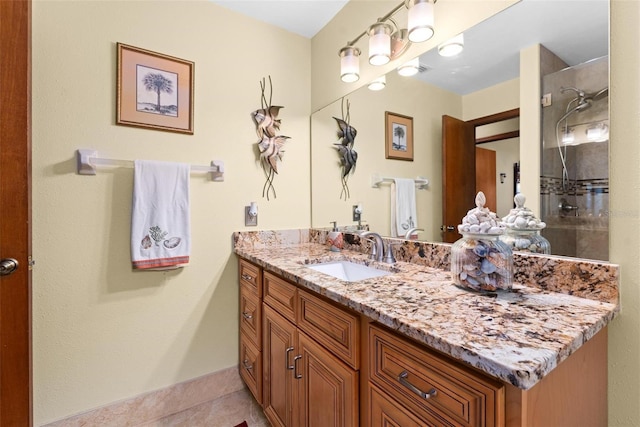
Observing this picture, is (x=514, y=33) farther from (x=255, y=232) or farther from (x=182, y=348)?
(x=182, y=348)

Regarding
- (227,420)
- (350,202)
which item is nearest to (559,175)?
(350,202)

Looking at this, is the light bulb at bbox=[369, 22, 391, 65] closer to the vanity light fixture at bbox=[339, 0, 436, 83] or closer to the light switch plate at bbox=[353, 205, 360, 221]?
the vanity light fixture at bbox=[339, 0, 436, 83]

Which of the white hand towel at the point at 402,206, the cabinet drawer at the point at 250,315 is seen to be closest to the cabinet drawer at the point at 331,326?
the cabinet drawer at the point at 250,315

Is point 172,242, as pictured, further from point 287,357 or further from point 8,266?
point 287,357

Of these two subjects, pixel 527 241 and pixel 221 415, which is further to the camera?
pixel 221 415

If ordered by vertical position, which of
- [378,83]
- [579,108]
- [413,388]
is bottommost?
[413,388]

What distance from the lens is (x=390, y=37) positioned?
141cm

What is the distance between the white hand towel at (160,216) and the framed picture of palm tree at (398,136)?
3.60 ft

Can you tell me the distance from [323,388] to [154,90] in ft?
5.26

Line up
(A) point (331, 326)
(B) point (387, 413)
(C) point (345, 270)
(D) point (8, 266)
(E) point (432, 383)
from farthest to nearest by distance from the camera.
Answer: (C) point (345, 270) → (D) point (8, 266) → (A) point (331, 326) → (B) point (387, 413) → (E) point (432, 383)

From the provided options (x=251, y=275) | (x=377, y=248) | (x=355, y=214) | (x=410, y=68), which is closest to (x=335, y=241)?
(x=355, y=214)

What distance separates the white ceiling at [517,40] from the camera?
804 millimetres

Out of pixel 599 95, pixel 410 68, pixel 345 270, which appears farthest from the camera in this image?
pixel 345 270

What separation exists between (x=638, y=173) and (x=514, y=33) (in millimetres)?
596
